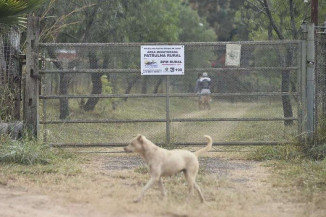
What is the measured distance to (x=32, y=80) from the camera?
12.2 m

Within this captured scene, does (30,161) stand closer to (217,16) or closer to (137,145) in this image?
(137,145)

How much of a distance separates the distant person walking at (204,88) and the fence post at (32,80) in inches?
119

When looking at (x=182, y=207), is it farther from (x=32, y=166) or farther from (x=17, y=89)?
(x=17, y=89)

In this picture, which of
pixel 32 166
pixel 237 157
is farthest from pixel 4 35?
pixel 237 157

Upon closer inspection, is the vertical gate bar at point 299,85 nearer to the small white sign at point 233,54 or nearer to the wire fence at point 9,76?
the small white sign at point 233,54

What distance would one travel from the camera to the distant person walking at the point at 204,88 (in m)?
12.6

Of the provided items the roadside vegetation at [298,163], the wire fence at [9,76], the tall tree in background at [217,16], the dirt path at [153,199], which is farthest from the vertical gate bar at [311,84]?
the tall tree in background at [217,16]

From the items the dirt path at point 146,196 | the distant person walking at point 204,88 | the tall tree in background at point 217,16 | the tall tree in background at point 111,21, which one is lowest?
the dirt path at point 146,196

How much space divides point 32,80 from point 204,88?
3.24 metres

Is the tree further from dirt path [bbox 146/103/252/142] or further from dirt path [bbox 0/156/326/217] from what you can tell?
dirt path [bbox 0/156/326/217]

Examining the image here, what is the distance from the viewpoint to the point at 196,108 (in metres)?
13.4

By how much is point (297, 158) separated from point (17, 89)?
207 inches

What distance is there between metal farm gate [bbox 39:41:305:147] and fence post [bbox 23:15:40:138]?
0.48 ft

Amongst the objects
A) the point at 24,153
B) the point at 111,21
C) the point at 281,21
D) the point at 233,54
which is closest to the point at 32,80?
the point at 24,153
